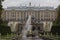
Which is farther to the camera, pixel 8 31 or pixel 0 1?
pixel 8 31

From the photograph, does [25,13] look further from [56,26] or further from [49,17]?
[56,26]

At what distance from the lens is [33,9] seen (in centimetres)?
8731

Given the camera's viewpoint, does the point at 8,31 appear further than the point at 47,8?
No

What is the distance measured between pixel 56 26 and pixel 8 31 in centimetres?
710

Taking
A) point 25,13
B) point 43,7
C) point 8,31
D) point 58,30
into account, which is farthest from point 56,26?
point 43,7

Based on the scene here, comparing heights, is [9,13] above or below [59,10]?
below

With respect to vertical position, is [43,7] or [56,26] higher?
[56,26]

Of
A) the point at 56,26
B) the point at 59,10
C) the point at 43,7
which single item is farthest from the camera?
the point at 43,7

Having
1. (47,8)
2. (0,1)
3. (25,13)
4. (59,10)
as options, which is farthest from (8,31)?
(47,8)

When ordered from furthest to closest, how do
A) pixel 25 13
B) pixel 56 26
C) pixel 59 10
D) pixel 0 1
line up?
pixel 25 13, pixel 59 10, pixel 56 26, pixel 0 1

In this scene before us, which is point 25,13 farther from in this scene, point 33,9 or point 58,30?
point 58,30

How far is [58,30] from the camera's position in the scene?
39.5 meters

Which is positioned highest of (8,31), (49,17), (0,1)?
(0,1)

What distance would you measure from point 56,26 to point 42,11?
4674cm
